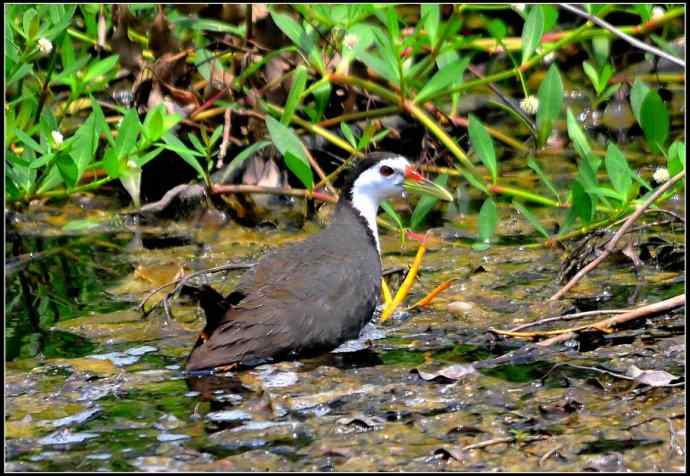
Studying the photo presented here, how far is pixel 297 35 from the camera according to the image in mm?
6559

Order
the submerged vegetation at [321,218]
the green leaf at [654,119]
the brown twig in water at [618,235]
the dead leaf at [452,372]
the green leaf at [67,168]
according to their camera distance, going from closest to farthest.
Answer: the submerged vegetation at [321,218] < the dead leaf at [452,372] < the brown twig in water at [618,235] < the green leaf at [654,119] < the green leaf at [67,168]

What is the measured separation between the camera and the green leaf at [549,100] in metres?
5.90

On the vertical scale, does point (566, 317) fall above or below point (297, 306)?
below

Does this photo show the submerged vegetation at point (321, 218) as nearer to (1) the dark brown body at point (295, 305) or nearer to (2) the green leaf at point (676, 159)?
(2) the green leaf at point (676, 159)

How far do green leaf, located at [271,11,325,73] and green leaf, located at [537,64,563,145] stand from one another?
129 centimetres

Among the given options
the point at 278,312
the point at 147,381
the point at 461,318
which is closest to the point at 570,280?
the point at 461,318

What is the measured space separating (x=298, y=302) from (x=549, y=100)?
1.66 metres

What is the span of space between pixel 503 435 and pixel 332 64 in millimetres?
3413

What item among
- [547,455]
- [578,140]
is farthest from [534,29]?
[547,455]

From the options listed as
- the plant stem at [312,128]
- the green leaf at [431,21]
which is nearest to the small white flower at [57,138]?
the plant stem at [312,128]

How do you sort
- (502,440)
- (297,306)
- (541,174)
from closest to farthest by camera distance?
(502,440), (297,306), (541,174)

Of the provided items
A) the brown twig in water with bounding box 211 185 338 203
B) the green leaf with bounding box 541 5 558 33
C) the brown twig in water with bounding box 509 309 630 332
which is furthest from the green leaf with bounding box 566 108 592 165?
the brown twig in water with bounding box 211 185 338 203

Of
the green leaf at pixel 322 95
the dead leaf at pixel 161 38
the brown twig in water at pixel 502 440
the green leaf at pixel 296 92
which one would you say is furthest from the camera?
the dead leaf at pixel 161 38

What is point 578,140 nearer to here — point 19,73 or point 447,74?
point 447,74
